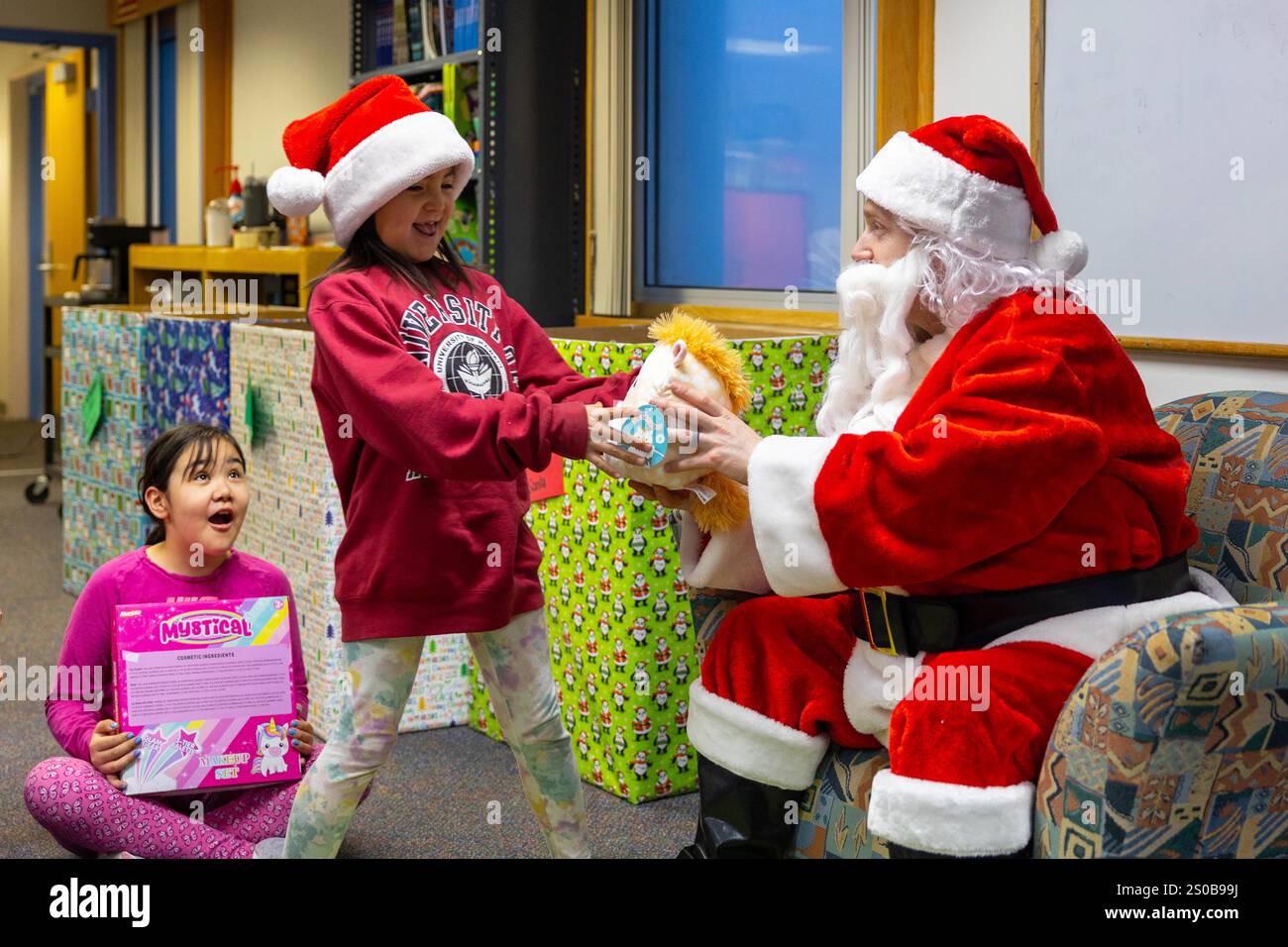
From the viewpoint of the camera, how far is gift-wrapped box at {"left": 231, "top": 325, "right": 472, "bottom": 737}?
9.70ft

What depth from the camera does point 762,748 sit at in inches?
73.3

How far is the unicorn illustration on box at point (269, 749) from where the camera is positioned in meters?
2.33

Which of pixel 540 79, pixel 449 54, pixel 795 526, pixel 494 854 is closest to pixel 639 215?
pixel 540 79

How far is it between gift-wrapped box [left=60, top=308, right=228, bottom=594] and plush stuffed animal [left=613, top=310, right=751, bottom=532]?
1.84 meters

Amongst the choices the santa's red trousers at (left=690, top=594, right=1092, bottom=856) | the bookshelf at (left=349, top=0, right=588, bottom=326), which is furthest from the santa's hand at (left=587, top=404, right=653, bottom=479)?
the bookshelf at (left=349, top=0, right=588, bottom=326)

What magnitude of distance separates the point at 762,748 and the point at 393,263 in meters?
0.85

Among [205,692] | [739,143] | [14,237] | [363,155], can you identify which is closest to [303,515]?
[205,692]

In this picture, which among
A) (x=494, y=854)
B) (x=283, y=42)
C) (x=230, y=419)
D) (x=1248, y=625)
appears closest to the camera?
(x=1248, y=625)

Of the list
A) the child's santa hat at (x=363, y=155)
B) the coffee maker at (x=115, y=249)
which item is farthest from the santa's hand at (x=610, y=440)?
the coffee maker at (x=115, y=249)

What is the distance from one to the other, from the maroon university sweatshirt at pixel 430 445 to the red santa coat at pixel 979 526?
1.10 feet

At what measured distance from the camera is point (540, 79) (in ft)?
12.8

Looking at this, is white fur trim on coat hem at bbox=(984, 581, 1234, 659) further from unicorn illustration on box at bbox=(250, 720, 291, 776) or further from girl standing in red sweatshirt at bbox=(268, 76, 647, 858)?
unicorn illustration on box at bbox=(250, 720, 291, 776)
